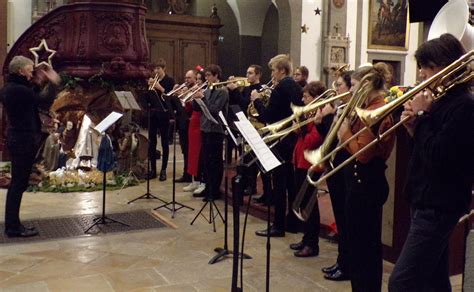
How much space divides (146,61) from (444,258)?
730 centimetres

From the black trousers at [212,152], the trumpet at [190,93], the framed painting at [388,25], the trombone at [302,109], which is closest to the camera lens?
the trombone at [302,109]

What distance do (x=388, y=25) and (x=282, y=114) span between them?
10936 millimetres

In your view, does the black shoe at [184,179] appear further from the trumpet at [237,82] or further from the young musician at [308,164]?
the young musician at [308,164]

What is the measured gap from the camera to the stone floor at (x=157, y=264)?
4.26m

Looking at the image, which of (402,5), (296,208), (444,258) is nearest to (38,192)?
(296,208)

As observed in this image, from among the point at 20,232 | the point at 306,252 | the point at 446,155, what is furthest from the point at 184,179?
the point at 446,155

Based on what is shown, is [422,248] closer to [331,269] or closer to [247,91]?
[331,269]

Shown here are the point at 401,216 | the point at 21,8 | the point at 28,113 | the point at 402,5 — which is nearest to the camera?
the point at 401,216

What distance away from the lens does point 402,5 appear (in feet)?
50.4

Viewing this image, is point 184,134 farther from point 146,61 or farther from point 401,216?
point 401,216

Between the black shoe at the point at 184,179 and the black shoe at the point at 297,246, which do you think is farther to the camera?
the black shoe at the point at 184,179

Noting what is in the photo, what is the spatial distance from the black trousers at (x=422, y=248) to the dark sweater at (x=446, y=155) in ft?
0.17

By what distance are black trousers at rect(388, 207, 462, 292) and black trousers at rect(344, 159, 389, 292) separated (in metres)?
0.76

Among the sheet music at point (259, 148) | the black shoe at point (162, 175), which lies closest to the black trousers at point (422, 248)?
the sheet music at point (259, 148)
